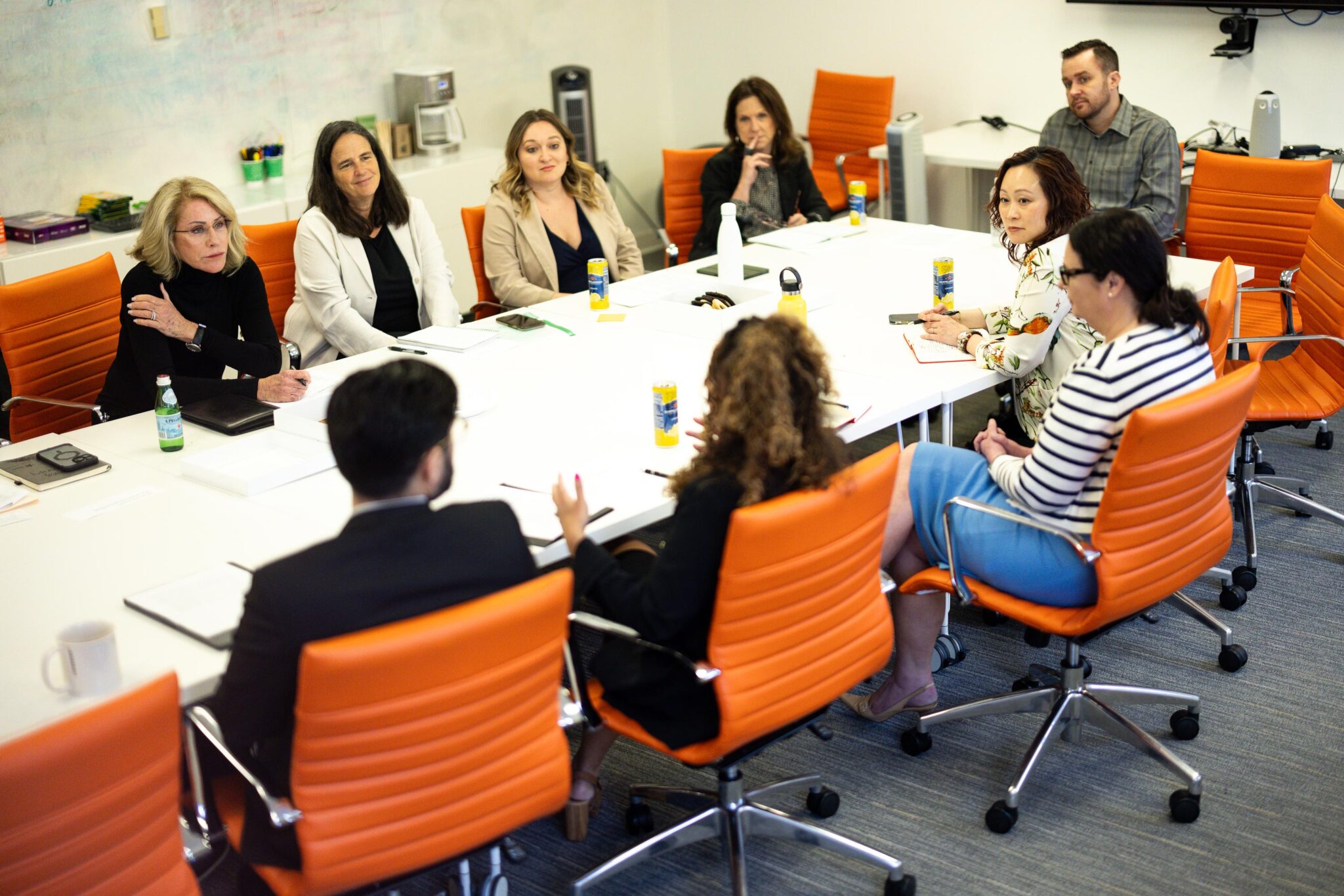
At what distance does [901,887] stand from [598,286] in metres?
2.13

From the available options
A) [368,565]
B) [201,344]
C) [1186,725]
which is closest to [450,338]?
[201,344]

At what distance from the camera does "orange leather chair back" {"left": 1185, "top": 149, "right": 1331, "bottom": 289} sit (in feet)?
14.1

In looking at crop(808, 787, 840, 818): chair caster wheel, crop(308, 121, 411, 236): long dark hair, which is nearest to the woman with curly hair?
crop(808, 787, 840, 818): chair caster wheel

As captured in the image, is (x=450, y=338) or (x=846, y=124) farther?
(x=846, y=124)

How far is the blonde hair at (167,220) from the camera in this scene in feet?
11.5

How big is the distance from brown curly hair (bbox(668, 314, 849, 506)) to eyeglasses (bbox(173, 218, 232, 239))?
1924mm

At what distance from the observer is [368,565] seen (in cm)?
188

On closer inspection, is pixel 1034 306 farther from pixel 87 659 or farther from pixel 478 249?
pixel 87 659

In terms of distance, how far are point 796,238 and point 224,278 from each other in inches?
80.1

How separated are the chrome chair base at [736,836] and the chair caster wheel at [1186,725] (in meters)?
A: 0.82

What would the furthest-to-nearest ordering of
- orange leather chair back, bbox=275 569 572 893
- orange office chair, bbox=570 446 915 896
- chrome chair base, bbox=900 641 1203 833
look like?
chrome chair base, bbox=900 641 1203 833 → orange office chair, bbox=570 446 915 896 → orange leather chair back, bbox=275 569 572 893

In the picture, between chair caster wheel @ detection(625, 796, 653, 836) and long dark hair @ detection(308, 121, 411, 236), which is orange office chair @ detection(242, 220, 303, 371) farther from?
chair caster wheel @ detection(625, 796, 653, 836)

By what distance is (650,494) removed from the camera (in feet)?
8.71

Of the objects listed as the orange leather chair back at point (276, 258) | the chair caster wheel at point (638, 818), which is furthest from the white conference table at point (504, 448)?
the orange leather chair back at point (276, 258)
